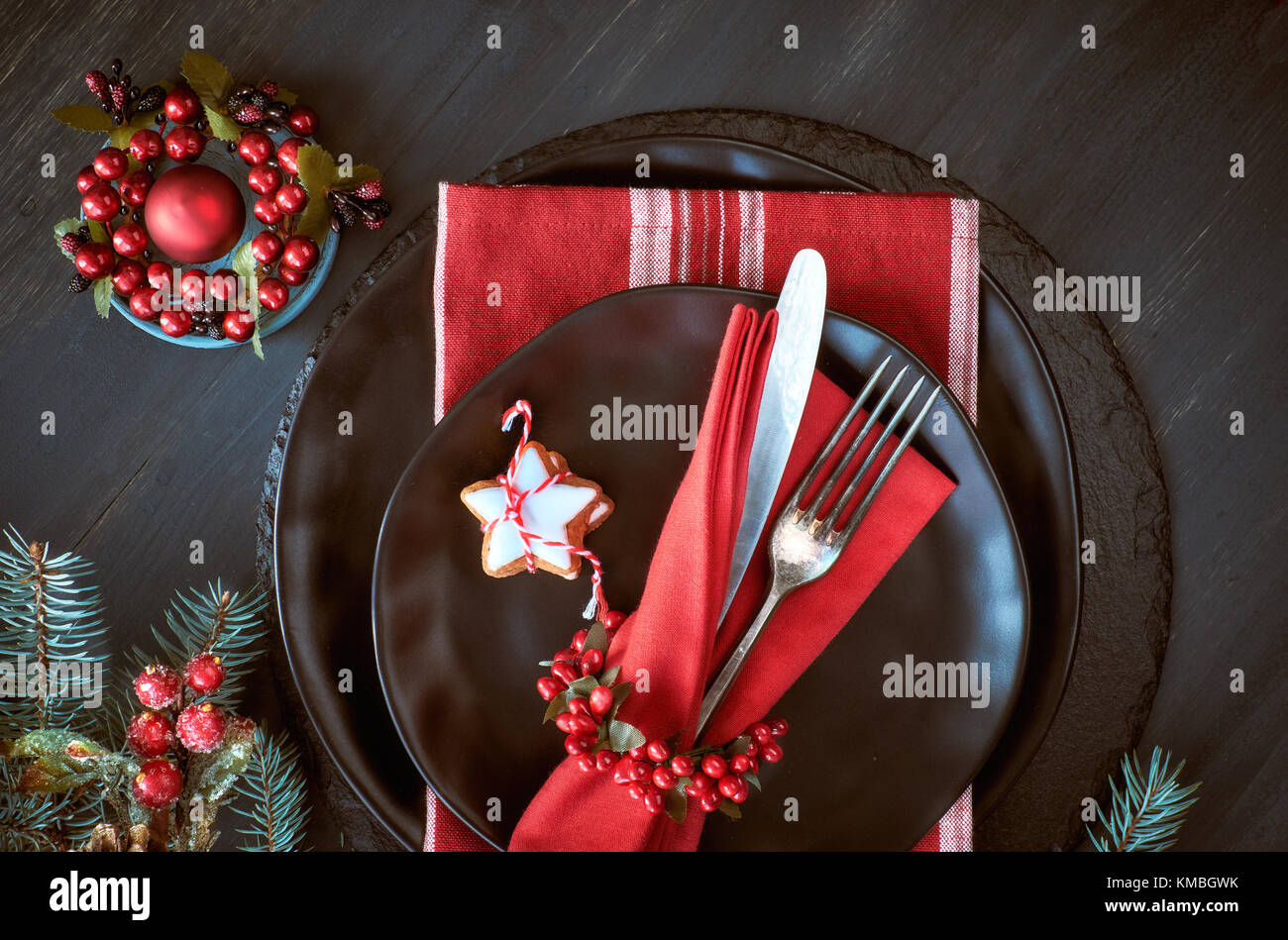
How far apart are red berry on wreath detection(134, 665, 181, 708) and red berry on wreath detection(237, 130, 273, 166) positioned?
298 mm

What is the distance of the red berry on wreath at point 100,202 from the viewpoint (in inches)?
19.7

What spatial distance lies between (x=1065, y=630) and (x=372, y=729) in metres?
0.40

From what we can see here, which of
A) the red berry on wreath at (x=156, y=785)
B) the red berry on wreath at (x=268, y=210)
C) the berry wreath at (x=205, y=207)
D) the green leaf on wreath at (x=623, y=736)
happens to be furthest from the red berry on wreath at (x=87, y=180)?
the green leaf on wreath at (x=623, y=736)

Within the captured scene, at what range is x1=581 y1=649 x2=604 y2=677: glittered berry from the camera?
1.43 feet

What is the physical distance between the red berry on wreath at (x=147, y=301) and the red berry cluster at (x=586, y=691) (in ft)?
1.04

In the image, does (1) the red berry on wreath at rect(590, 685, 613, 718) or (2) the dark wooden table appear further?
(2) the dark wooden table

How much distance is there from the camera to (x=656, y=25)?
1.87 ft

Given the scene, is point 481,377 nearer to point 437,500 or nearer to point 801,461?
point 437,500

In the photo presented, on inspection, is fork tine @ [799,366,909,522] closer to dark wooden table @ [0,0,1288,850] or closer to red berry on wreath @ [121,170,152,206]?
dark wooden table @ [0,0,1288,850]

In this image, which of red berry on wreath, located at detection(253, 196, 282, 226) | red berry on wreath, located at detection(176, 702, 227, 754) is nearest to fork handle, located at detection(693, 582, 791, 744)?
red berry on wreath, located at detection(176, 702, 227, 754)

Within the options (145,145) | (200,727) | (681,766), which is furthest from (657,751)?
(145,145)

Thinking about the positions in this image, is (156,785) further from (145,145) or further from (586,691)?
(145,145)

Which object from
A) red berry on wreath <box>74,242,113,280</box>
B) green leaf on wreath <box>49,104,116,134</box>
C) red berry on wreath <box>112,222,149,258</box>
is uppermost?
green leaf on wreath <box>49,104,116,134</box>
